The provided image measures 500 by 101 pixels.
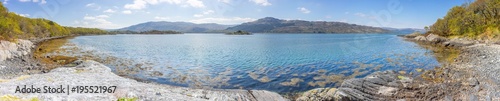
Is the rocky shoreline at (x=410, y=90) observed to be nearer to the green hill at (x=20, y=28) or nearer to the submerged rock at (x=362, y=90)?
the submerged rock at (x=362, y=90)

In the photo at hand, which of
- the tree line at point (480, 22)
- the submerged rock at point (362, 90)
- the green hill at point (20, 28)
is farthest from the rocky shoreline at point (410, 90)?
the green hill at point (20, 28)

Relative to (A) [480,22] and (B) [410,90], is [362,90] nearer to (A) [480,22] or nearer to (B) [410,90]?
(B) [410,90]

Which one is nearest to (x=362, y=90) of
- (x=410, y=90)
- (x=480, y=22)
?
(x=410, y=90)

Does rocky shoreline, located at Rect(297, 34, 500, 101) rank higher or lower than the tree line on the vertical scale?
lower

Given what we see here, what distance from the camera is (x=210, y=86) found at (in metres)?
27.3

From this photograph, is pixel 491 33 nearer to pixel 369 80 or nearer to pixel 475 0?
pixel 475 0

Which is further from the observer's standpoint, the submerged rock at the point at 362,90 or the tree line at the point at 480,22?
the tree line at the point at 480,22

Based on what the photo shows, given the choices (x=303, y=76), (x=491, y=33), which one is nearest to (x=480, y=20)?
(x=491, y=33)

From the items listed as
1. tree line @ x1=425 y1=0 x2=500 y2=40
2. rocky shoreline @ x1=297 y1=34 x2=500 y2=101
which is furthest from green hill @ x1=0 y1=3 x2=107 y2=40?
tree line @ x1=425 y1=0 x2=500 y2=40

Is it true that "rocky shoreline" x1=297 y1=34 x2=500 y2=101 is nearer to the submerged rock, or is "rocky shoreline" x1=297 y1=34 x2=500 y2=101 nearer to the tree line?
the submerged rock

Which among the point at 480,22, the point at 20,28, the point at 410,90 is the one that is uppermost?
the point at 480,22

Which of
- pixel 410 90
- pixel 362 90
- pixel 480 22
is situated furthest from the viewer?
pixel 480 22

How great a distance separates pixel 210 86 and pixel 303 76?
12175 mm

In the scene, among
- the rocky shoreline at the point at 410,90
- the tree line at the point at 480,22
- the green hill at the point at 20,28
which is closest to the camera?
the rocky shoreline at the point at 410,90
